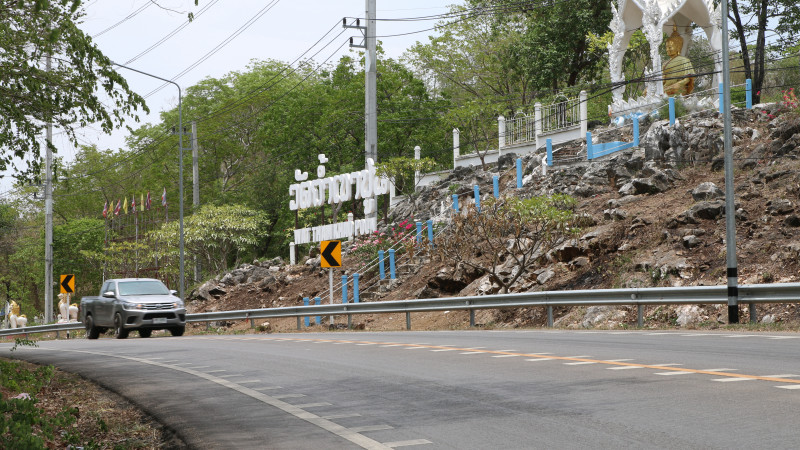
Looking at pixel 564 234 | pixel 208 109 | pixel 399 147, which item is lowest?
pixel 564 234

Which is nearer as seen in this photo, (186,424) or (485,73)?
(186,424)

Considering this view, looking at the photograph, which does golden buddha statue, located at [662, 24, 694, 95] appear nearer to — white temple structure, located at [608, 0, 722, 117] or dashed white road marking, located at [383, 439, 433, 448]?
white temple structure, located at [608, 0, 722, 117]

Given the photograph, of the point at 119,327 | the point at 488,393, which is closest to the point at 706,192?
the point at 119,327

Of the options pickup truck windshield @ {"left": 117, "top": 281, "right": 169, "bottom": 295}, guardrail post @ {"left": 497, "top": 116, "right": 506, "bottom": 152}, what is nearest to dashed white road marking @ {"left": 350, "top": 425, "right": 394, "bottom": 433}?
pickup truck windshield @ {"left": 117, "top": 281, "right": 169, "bottom": 295}

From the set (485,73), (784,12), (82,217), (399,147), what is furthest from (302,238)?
(82,217)

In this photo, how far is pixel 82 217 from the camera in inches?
3273

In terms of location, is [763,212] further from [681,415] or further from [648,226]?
[681,415]

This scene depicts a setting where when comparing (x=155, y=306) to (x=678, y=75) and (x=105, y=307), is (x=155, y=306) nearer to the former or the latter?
(x=105, y=307)

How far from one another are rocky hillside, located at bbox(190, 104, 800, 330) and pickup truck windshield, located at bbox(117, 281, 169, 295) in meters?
7.55

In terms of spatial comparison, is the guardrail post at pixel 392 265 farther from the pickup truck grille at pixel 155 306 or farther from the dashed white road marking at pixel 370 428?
the dashed white road marking at pixel 370 428

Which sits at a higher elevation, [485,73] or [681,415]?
[485,73]

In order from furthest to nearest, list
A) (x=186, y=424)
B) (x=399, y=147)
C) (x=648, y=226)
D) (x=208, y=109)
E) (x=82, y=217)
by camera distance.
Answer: (x=82, y=217) → (x=208, y=109) → (x=399, y=147) → (x=648, y=226) → (x=186, y=424)

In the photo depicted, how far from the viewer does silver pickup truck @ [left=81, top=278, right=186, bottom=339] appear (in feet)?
84.8

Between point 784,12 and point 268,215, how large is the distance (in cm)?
3315
